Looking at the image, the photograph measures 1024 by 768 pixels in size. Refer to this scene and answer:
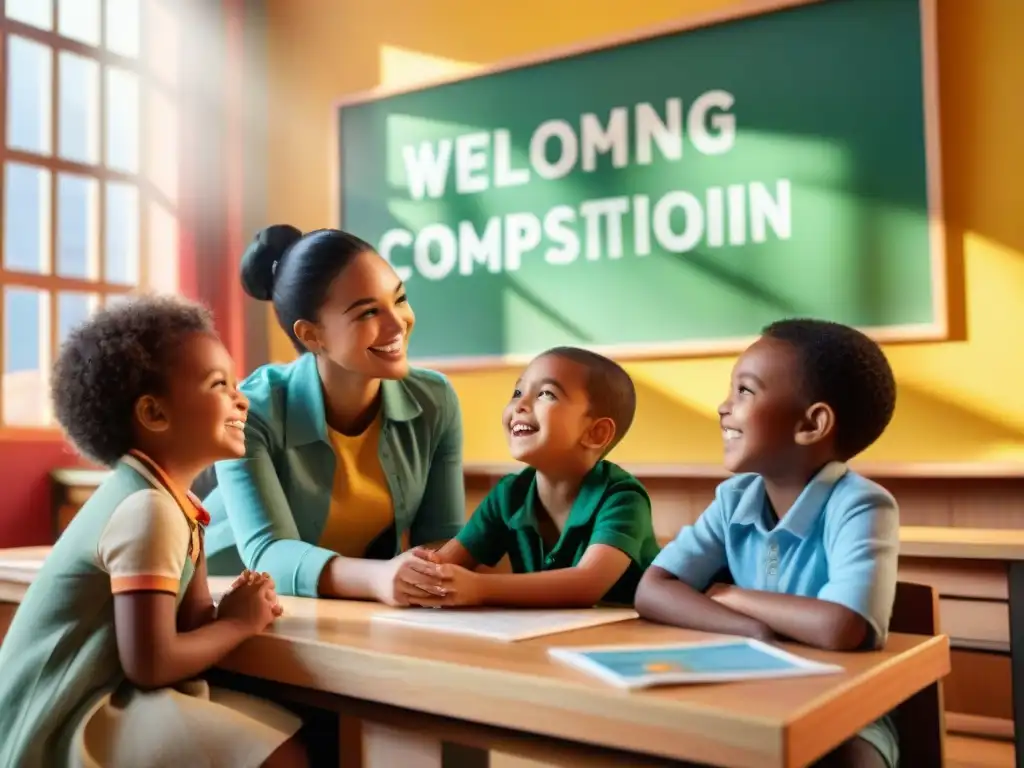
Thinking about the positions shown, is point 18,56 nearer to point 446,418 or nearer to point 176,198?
point 176,198

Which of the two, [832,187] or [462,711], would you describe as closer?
[462,711]

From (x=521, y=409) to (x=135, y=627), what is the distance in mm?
609

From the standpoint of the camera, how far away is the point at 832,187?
2.54 meters

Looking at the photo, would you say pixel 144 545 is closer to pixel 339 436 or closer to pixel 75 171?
pixel 339 436

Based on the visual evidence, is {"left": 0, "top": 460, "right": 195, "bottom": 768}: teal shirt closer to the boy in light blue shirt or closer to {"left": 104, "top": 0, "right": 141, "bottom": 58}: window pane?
the boy in light blue shirt

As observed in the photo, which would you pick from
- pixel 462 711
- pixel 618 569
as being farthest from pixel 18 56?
pixel 462 711

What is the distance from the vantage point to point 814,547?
3.80ft

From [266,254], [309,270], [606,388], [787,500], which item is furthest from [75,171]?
[787,500]

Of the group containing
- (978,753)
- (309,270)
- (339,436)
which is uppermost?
(309,270)

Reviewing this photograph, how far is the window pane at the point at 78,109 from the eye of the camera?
3486 mm

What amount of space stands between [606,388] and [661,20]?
170 centimetres

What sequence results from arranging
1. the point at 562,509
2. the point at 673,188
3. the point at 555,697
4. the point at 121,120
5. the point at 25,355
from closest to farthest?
the point at 555,697
the point at 562,509
the point at 673,188
the point at 25,355
the point at 121,120

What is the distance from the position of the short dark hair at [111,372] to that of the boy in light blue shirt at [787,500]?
66 centimetres

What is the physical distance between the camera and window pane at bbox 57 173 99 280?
3469mm
